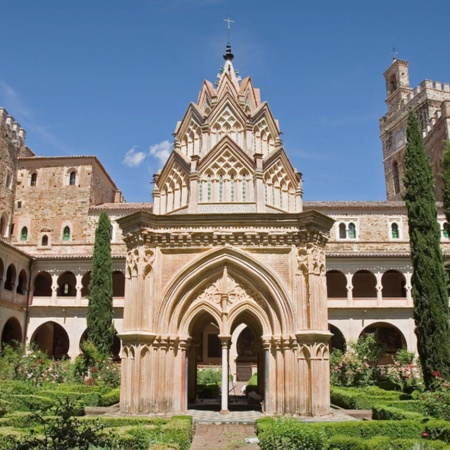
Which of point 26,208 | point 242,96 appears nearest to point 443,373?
point 242,96

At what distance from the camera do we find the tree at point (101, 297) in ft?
94.3

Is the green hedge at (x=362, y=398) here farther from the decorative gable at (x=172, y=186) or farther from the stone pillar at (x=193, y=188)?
the decorative gable at (x=172, y=186)

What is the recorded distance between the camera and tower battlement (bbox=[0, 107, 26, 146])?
39.2 meters

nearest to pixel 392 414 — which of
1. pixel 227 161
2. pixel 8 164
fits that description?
pixel 227 161

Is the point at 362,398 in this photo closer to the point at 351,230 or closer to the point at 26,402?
the point at 26,402

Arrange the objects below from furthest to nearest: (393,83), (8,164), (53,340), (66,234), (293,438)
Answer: (393,83), (66,234), (8,164), (53,340), (293,438)

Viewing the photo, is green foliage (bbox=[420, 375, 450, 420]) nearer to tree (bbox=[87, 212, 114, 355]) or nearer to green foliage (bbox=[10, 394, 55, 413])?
green foliage (bbox=[10, 394, 55, 413])

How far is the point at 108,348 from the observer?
94.3 feet

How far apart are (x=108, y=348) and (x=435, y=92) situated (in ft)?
130

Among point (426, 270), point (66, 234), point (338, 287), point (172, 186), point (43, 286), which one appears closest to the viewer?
point (172, 186)

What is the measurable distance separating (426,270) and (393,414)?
26.9ft

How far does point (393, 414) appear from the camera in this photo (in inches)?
560

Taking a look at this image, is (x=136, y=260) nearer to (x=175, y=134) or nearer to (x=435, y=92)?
(x=175, y=134)

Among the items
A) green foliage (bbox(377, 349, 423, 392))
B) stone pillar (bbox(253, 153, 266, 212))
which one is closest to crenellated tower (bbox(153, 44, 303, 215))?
stone pillar (bbox(253, 153, 266, 212))
